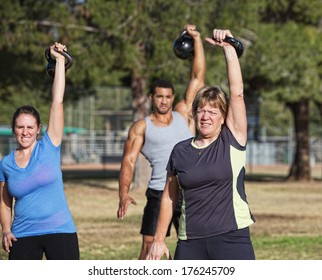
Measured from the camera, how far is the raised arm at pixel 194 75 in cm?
984

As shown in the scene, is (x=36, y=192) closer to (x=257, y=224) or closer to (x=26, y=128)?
(x=26, y=128)

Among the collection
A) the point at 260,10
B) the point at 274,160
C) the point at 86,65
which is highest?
the point at 260,10

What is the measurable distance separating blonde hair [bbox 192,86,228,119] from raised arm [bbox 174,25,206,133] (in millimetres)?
3342

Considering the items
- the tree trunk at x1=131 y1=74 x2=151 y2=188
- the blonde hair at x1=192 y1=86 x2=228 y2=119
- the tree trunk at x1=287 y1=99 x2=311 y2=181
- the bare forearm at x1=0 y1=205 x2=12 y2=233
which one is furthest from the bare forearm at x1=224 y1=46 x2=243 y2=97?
the tree trunk at x1=287 y1=99 x2=311 y2=181

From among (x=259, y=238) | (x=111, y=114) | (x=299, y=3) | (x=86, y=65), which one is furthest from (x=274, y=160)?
(x=259, y=238)

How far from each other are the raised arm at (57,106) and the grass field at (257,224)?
6053 millimetres

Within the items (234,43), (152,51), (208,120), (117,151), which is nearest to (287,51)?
(152,51)

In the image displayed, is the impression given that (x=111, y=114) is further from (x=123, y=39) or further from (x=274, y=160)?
(x=123, y=39)

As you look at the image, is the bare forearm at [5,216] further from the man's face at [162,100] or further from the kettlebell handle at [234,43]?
the man's face at [162,100]

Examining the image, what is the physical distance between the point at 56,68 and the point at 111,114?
83.5m

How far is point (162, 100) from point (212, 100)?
318cm

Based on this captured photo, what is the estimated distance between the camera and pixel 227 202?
6422 mm
